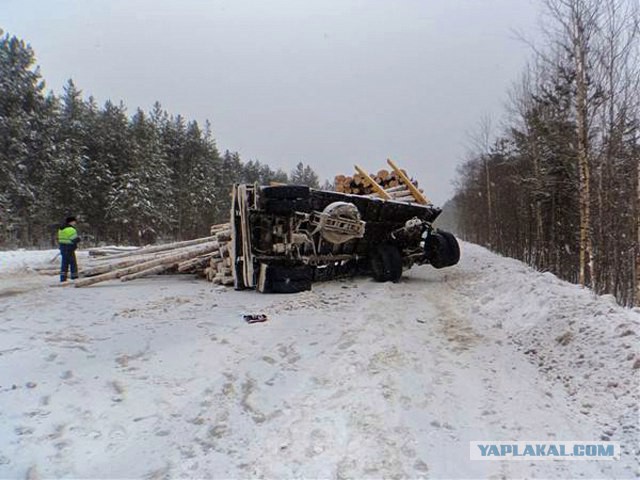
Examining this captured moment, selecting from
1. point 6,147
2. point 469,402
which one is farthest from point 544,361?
point 6,147

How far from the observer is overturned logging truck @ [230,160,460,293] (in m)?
7.54

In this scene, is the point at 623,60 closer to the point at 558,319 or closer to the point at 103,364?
the point at 558,319

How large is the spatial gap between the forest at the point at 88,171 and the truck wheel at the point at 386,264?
28.0 meters

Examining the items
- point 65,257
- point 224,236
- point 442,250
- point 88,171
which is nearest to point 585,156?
point 442,250

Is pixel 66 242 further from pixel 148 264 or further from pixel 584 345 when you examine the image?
pixel 584 345

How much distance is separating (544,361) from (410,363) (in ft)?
4.52

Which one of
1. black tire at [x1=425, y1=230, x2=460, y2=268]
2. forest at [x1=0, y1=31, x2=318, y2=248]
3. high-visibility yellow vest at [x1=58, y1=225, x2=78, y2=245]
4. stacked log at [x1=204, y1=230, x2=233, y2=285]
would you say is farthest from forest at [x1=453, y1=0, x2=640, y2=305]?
forest at [x1=0, y1=31, x2=318, y2=248]

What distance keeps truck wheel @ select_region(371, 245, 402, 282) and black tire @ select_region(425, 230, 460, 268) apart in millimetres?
1098

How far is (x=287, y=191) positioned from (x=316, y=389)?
4.80 meters

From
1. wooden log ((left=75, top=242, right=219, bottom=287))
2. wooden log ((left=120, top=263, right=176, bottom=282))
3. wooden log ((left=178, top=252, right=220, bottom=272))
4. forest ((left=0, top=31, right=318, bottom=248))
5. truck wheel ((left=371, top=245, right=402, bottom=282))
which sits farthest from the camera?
forest ((left=0, top=31, right=318, bottom=248))

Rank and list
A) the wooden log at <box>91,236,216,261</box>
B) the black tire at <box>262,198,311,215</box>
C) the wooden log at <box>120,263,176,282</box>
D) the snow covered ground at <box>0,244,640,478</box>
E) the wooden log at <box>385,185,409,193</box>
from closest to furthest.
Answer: the snow covered ground at <box>0,244,640,478</box>
the black tire at <box>262,198,311,215</box>
the wooden log at <box>120,263,176,282</box>
the wooden log at <box>385,185,409,193</box>
the wooden log at <box>91,236,216,261</box>

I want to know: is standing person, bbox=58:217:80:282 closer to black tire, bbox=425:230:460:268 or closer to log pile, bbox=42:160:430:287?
log pile, bbox=42:160:430:287

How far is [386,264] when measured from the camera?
27.7 ft

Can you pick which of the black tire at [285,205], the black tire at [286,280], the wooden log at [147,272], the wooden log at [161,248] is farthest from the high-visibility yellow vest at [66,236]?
the black tire at [286,280]
